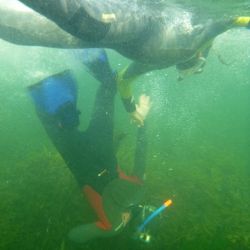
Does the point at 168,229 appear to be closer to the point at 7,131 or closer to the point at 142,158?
the point at 142,158

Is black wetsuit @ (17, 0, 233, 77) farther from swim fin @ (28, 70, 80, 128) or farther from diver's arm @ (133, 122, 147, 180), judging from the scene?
diver's arm @ (133, 122, 147, 180)

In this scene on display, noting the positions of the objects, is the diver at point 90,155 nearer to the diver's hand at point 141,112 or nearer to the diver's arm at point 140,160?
the diver's arm at point 140,160

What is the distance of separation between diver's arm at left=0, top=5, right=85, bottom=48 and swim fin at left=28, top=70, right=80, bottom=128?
31.7 inches

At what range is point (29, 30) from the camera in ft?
18.5

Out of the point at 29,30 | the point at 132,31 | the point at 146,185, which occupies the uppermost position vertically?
the point at 29,30

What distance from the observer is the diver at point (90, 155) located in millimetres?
5812

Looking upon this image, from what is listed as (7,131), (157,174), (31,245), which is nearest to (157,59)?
(31,245)

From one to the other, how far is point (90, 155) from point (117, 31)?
2503 mm

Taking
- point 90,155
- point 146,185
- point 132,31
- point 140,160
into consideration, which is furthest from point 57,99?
point 146,185

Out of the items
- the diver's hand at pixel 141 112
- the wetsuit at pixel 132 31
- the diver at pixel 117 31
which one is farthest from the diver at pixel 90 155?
the diver's hand at pixel 141 112

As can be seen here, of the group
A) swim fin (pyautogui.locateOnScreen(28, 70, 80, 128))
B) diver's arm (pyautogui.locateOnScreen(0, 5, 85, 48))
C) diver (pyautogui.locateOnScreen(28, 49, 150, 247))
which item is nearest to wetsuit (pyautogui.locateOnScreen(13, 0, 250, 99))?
diver's arm (pyautogui.locateOnScreen(0, 5, 85, 48))

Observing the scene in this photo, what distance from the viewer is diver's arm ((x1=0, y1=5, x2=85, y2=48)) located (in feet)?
18.2

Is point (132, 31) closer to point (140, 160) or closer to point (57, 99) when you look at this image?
point (57, 99)

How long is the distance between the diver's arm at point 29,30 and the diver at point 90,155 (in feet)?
2.75
